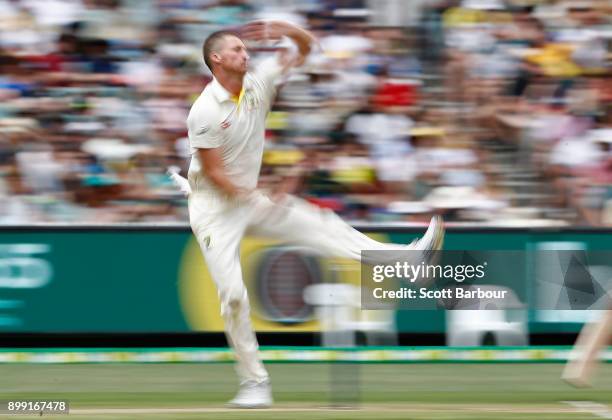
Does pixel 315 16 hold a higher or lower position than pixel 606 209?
higher

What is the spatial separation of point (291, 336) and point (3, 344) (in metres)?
2.42

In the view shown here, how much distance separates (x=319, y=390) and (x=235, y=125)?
2093 mm

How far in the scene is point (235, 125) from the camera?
7.33 meters

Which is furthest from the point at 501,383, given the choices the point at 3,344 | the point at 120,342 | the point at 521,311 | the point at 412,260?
the point at 3,344

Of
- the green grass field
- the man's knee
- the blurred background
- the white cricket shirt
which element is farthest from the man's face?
the blurred background

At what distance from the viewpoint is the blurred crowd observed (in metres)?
11.0

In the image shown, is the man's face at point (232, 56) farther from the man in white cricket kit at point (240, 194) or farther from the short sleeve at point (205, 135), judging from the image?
the short sleeve at point (205, 135)

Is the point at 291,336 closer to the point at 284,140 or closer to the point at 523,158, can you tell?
the point at 284,140

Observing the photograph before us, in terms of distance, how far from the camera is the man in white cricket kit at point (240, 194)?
24.0ft

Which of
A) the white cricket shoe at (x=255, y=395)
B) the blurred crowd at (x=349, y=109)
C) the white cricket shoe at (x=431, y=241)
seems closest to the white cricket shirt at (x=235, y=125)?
the white cricket shoe at (x=431, y=241)

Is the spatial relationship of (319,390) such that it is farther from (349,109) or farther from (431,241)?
(349,109)

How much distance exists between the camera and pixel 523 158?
37.3 ft

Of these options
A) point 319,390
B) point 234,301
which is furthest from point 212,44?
point 319,390

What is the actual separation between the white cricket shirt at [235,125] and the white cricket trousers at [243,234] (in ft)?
0.49
